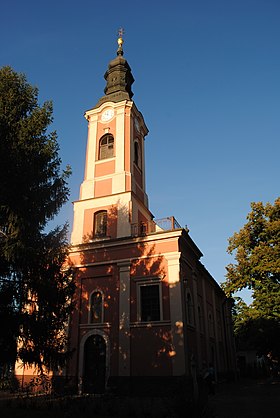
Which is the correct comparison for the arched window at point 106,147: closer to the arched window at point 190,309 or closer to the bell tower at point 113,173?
the bell tower at point 113,173

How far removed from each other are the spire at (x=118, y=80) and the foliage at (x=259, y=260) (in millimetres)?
12554

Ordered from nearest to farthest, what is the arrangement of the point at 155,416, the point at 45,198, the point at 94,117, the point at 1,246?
the point at 155,416 → the point at 1,246 → the point at 45,198 → the point at 94,117

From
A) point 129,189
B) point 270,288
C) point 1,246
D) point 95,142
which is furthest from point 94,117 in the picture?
point 270,288

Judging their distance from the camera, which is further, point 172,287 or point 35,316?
point 172,287

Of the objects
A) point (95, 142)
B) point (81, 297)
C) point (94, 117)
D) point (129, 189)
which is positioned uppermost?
point (94, 117)

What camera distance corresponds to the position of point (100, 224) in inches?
850

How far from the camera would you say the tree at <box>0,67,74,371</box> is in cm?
1223

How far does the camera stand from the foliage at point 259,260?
76.9 feet

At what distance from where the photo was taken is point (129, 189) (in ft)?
70.8

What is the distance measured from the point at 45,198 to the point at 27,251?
2.26 metres

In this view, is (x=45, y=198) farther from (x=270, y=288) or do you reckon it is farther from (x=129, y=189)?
(x=270, y=288)

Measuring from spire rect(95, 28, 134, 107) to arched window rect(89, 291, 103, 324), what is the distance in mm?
13424

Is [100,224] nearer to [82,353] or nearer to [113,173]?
[113,173]

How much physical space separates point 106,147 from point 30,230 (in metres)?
12.1
